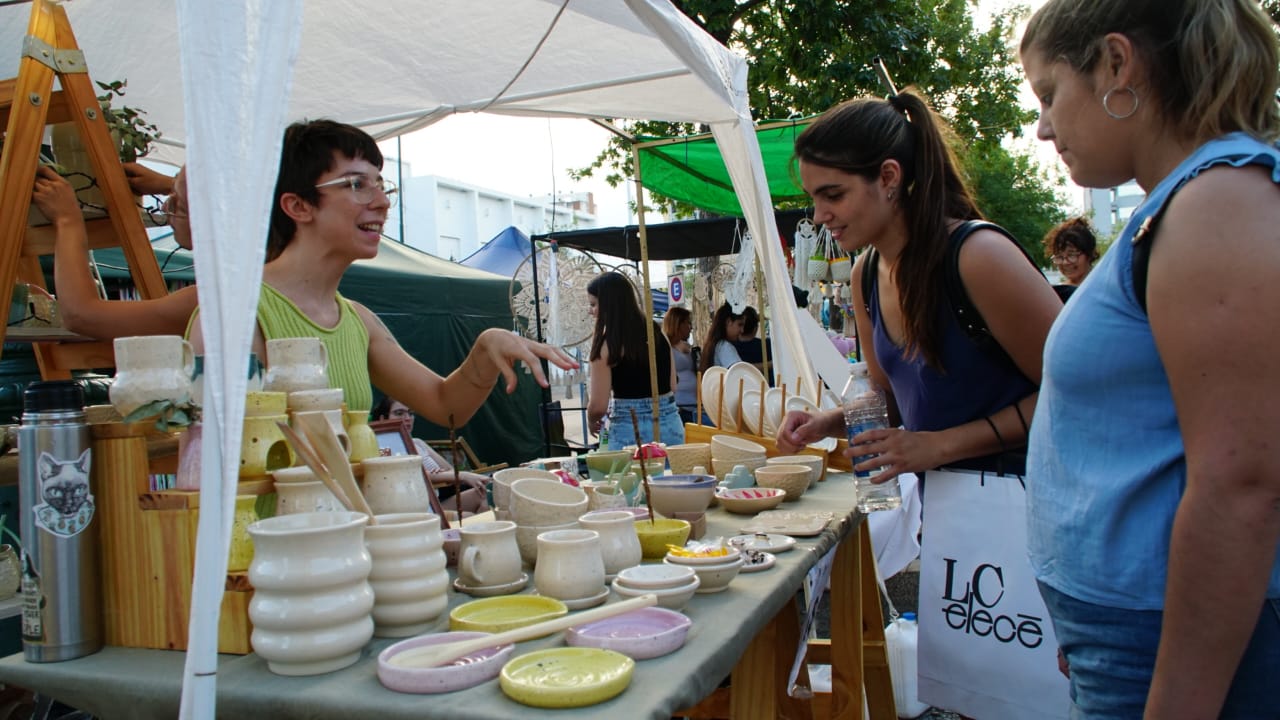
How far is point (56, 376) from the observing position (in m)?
2.42

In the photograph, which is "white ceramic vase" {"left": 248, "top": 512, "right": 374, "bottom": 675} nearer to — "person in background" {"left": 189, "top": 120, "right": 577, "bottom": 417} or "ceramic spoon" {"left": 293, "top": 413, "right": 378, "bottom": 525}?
"ceramic spoon" {"left": 293, "top": 413, "right": 378, "bottom": 525}

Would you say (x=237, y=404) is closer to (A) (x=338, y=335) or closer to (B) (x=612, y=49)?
(A) (x=338, y=335)

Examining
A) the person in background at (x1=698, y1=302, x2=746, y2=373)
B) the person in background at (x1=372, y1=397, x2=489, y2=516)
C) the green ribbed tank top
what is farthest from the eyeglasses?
the person in background at (x1=698, y1=302, x2=746, y2=373)

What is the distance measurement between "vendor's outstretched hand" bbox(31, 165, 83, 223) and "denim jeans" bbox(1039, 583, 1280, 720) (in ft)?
7.14

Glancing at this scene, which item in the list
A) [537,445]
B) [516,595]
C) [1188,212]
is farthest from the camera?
[537,445]

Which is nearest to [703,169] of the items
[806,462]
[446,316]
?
[446,316]

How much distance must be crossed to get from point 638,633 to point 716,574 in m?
0.26

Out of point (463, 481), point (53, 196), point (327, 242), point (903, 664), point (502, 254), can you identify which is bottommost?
point (903, 664)

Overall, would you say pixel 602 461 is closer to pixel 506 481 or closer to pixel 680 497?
pixel 680 497

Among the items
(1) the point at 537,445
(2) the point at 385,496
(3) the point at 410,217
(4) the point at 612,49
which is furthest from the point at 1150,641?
(3) the point at 410,217

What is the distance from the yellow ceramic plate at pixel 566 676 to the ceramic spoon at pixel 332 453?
14.8 inches

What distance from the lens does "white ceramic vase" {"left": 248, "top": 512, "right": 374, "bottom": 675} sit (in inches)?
41.8

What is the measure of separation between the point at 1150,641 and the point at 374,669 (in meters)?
1.01

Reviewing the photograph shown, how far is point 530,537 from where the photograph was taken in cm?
157
